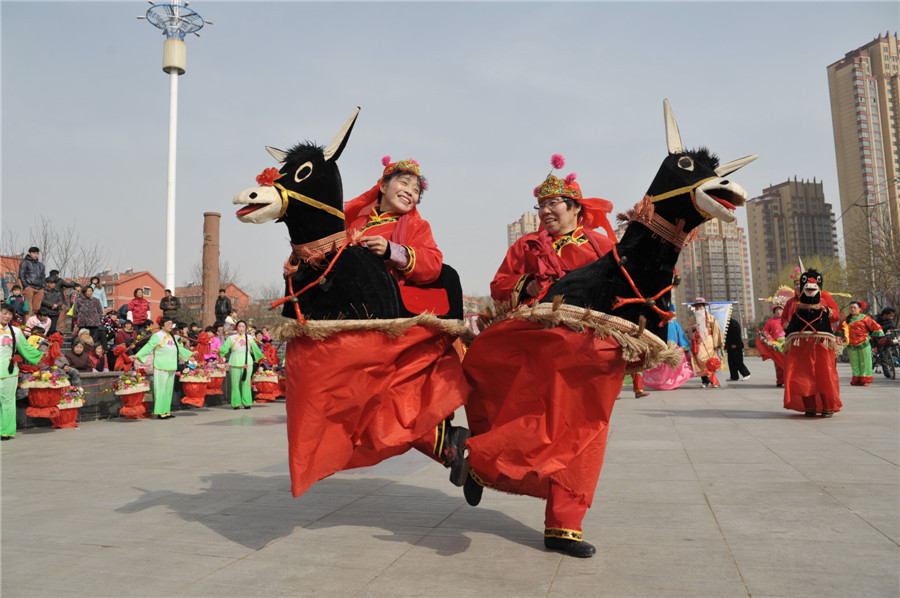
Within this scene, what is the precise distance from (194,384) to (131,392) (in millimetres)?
1367

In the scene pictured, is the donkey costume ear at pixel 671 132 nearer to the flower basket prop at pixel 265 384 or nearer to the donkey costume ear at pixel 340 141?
the donkey costume ear at pixel 340 141

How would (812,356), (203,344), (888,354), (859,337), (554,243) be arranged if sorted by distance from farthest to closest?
1. (888,354)
2. (859,337)
3. (203,344)
4. (812,356)
5. (554,243)

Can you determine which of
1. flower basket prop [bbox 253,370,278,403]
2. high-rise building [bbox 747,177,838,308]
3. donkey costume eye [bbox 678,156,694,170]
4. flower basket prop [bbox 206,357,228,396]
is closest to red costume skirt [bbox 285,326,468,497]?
donkey costume eye [bbox 678,156,694,170]

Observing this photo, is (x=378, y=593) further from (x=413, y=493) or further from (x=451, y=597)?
(x=413, y=493)

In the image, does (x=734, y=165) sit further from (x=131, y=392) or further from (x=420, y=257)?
(x=131, y=392)

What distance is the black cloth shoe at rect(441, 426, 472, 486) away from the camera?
3.58 meters

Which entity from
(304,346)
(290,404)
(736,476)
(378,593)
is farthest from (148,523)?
(736,476)

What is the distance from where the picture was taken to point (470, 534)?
12.4ft

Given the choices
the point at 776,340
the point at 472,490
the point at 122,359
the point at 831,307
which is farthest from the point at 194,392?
the point at 776,340

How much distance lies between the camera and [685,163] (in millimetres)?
3338

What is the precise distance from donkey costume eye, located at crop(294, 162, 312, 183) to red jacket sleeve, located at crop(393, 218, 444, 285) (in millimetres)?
701

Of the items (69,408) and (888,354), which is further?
(888,354)

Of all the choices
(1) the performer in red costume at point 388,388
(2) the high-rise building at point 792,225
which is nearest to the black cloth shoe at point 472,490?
(1) the performer in red costume at point 388,388

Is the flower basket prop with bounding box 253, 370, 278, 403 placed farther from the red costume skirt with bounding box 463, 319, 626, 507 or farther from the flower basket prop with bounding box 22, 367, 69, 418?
the red costume skirt with bounding box 463, 319, 626, 507
